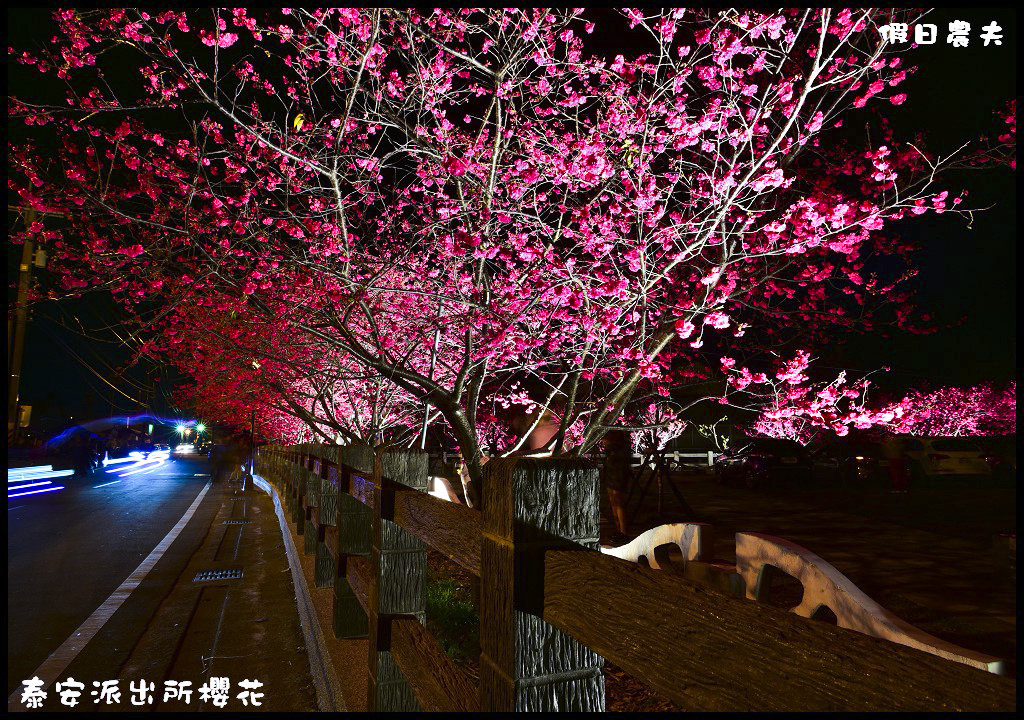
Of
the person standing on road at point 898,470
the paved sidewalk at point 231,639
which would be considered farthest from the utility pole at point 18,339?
the person standing on road at point 898,470

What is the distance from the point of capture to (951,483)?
2195 centimetres

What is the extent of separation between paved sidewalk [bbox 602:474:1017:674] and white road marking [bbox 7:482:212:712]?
6.90 m

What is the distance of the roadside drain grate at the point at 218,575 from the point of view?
8867mm

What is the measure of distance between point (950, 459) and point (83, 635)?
85.2 ft

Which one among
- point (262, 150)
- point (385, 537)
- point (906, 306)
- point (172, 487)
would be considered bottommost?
point (172, 487)

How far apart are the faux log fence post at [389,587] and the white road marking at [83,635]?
3.34 m

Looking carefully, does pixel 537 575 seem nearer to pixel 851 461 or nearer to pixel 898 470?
pixel 898 470

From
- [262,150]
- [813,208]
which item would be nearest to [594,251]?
[813,208]

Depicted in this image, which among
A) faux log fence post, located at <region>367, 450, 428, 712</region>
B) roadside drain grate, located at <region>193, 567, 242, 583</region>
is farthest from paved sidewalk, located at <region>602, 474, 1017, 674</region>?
roadside drain grate, located at <region>193, 567, 242, 583</region>

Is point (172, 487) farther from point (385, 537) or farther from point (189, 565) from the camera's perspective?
point (385, 537)

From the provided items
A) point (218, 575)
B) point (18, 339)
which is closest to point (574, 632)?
point (218, 575)

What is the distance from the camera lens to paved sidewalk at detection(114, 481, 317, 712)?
5.04 m

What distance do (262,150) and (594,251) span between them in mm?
4949

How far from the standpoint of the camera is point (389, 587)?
3393 millimetres
